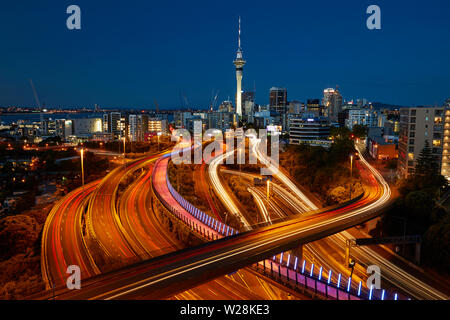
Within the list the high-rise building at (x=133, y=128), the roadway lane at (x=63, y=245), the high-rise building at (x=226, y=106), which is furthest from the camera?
the high-rise building at (x=226, y=106)

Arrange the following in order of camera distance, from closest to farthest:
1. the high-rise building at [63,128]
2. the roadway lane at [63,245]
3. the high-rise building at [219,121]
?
the roadway lane at [63,245] → the high-rise building at [63,128] → the high-rise building at [219,121]

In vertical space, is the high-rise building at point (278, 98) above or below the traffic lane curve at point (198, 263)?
above

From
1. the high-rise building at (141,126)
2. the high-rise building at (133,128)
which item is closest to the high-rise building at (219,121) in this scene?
the high-rise building at (141,126)

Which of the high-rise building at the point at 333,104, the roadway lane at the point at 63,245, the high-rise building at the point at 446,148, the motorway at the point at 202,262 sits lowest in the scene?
the roadway lane at the point at 63,245

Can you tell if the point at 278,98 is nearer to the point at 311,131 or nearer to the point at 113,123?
the point at 113,123

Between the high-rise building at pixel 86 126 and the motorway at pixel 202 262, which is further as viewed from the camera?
the high-rise building at pixel 86 126

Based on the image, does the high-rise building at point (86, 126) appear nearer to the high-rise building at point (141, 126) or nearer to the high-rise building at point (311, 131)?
the high-rise building at point (141, 126)
